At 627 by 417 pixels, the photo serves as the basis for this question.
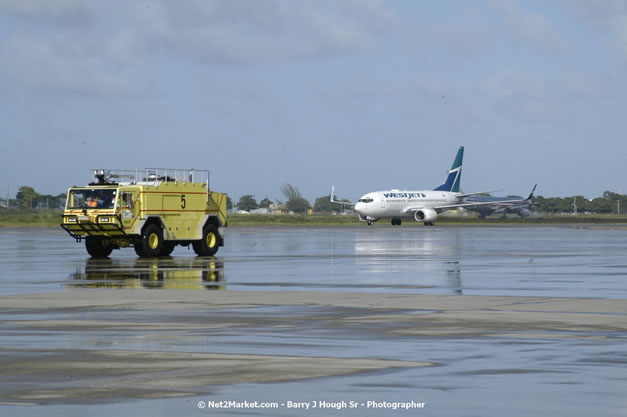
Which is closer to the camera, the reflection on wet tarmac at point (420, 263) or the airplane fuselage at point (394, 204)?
the reflection on wet tarmac at point (420, 263)

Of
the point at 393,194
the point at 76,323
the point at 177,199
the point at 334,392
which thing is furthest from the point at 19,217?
the point at 334,392

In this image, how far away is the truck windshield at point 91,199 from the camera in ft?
125

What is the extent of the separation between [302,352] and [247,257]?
86.9 feet

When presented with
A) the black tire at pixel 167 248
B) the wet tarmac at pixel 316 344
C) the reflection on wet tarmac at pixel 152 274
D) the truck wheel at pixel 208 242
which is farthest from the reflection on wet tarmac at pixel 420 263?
the black tire at pixel 167 248

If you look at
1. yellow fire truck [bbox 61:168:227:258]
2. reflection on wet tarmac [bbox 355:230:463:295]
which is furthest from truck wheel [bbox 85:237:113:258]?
reflection on wet tarmac [bbox 355:230:463:295]

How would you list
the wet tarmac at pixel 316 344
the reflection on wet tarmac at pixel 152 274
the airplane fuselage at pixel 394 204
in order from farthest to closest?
the airplane fuselage at pixel 394 204, the reflection on wet tarmac at pixel 152 274, the wet tarmac at pixel 316 344

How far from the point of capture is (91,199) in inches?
1523

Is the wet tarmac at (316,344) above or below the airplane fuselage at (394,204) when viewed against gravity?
below

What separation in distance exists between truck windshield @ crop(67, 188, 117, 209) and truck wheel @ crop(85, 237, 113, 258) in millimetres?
1329

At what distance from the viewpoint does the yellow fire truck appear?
37.8m

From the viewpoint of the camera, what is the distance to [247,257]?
126 feet

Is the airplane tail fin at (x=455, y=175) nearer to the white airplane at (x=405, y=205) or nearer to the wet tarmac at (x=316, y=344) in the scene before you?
the white airplane at (x=405, y=205)

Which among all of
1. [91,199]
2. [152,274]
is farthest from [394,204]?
[152,274]

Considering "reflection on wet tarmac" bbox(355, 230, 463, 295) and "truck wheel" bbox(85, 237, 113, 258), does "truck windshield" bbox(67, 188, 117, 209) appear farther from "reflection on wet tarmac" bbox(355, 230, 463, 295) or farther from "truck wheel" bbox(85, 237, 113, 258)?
"reflection on wet tarmac" bbox(355, 230, 463, 295)
